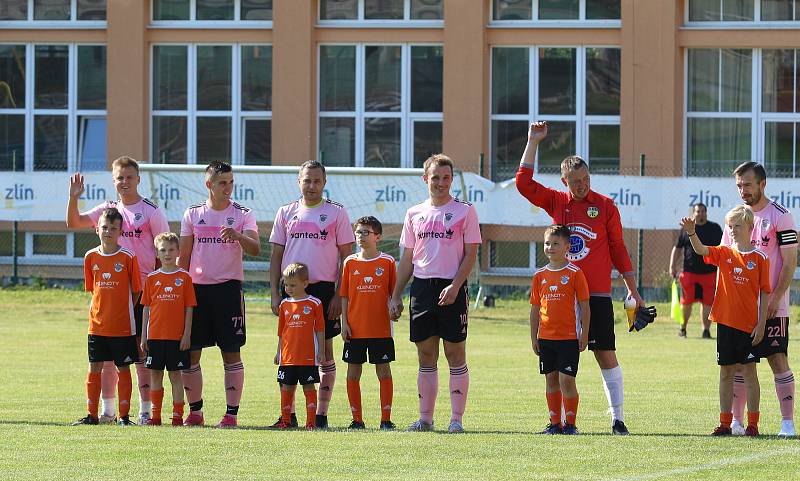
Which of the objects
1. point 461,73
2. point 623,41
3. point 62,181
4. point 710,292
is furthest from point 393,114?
point 710,292

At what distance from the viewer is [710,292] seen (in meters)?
20.4

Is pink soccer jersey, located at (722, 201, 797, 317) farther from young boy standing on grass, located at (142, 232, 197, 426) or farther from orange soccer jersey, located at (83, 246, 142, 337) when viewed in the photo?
orange soccer jersey, located at (83, 246, 142, 337)

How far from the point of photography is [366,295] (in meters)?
10.8

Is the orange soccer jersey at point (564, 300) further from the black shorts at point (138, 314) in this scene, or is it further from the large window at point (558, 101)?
the large window at point (558, 101)

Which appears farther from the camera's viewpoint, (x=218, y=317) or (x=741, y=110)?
(x=741, y=110)

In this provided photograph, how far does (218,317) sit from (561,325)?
269 centimetres

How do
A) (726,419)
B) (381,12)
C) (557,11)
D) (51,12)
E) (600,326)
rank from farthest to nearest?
(51,12), (381,12), (557,11), (600,326), (726,419)

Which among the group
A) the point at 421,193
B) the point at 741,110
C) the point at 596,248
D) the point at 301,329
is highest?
the point at 741,110

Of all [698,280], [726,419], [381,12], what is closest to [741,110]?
[381,12]

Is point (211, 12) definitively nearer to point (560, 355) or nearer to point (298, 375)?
point (298, 375)

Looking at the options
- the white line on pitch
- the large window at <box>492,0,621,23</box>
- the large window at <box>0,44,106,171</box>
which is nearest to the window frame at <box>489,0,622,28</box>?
the large window at <box>492,0,621,23</box>

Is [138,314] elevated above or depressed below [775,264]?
below

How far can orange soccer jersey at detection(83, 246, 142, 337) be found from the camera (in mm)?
11133

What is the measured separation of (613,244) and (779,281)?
123 cm
